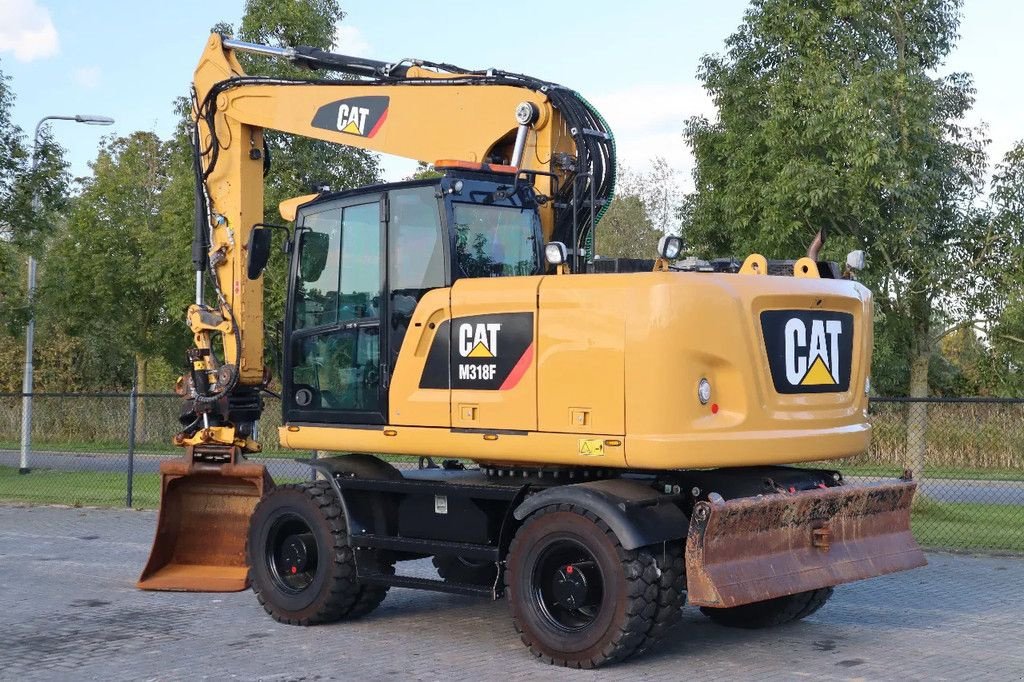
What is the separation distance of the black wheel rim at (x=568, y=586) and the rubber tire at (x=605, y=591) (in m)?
0.05

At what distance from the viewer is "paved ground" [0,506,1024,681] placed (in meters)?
7.87

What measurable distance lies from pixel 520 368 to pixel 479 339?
1.28 ft

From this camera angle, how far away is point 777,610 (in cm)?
930

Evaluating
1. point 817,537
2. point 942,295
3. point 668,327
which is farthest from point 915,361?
point 668,327

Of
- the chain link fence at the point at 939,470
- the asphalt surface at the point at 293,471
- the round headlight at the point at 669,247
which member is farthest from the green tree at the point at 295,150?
the round headlight at the point at 669,247

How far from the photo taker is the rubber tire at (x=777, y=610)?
9.28 m

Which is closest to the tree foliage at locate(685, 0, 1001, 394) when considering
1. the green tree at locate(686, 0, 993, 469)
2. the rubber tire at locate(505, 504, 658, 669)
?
the green tree at locate(686, 0, 993, 469)

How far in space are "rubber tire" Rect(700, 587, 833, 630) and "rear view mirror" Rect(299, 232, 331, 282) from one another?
3.87m

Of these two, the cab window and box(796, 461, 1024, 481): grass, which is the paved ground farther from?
box(796, 461, 1024, 481): grass

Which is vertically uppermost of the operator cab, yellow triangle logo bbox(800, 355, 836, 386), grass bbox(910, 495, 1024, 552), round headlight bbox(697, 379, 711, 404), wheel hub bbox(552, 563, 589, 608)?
the operator cab

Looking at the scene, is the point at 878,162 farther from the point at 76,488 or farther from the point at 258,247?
the point at 76,488

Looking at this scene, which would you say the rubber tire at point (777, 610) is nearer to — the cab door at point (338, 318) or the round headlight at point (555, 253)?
the round headlight at point (555, 253)

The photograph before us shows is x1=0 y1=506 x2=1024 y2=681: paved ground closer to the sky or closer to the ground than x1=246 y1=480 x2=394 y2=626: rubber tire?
closer to the ground

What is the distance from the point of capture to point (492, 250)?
9.01m
